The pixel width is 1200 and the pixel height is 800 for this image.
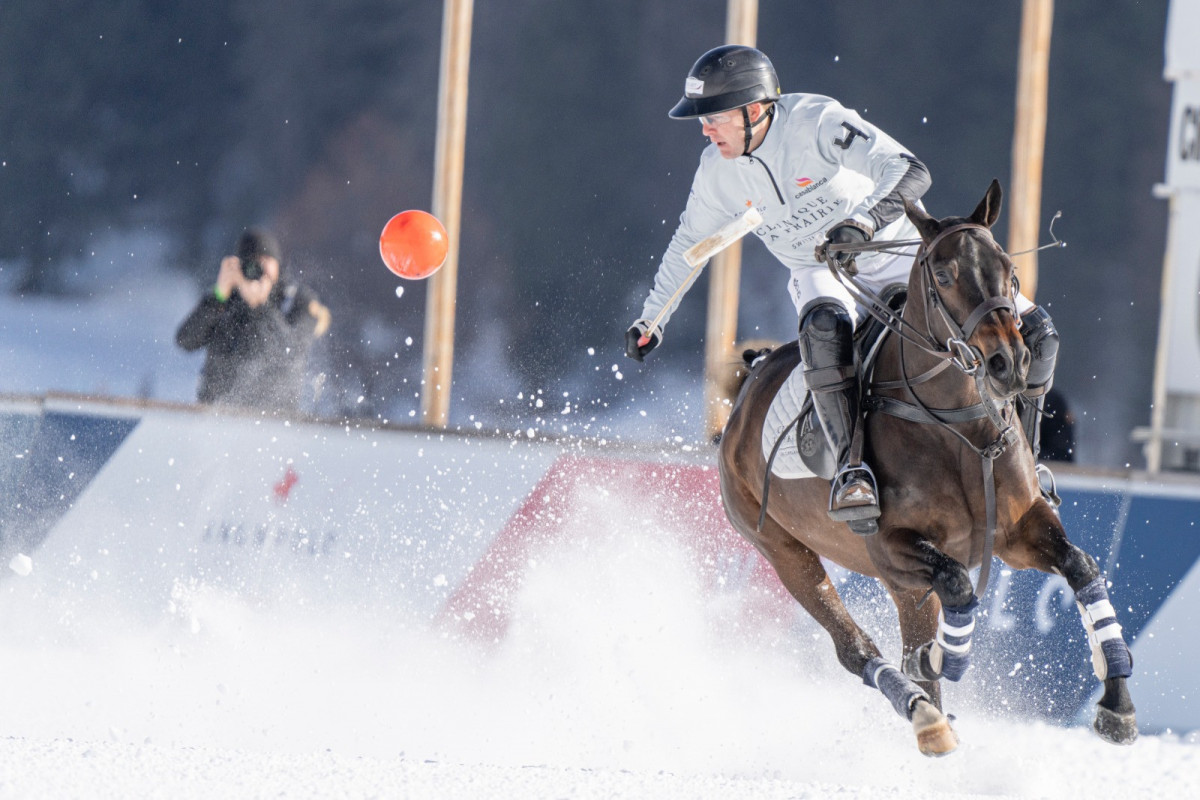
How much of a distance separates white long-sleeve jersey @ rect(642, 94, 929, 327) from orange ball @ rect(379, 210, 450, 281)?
4.52 ft

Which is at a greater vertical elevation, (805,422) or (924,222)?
(924,222)

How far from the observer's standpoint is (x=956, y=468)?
12.5ft

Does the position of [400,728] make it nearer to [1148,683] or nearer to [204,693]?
[204,693]

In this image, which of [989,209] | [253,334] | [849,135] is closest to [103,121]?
[253,334]

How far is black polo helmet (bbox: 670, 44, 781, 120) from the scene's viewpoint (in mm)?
4336

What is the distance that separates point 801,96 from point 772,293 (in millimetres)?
2254

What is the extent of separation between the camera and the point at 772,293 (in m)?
6.70

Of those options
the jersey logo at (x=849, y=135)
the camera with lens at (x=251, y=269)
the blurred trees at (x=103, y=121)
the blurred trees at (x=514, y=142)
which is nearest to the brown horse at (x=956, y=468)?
the jersey logo at (x=849, y=135)

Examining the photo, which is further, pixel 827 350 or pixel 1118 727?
pixel 827 350

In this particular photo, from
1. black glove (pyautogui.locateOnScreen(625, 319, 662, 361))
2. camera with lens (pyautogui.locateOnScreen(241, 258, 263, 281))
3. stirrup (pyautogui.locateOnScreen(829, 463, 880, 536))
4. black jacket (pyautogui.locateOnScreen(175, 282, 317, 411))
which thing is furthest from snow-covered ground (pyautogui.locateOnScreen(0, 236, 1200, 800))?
camera with lens (pyautogui.locateOnScreen(241, 258, 263, 281))

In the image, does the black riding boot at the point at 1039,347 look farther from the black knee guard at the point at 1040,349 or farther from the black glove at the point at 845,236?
the black glove at the point at 845,236

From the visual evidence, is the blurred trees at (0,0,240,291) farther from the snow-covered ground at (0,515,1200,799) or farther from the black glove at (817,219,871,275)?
the black glove at (817,219,871,275)

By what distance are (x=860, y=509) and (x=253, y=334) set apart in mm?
3394

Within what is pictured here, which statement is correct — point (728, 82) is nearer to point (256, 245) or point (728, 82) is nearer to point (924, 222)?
point (924, 222)
